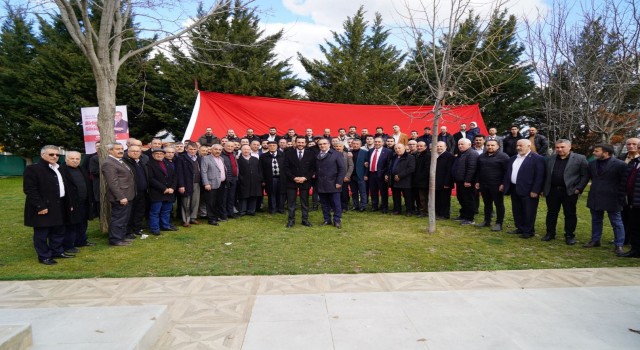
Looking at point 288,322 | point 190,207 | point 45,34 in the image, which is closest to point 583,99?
point 190,207

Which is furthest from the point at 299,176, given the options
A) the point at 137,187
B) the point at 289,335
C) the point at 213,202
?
the point at 289,335

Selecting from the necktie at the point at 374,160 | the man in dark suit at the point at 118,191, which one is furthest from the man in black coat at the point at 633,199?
the man in dark suit at the point at 118,191

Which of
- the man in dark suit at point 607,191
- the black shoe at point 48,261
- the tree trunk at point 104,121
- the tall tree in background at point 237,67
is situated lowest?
the black shoe at point 48,261

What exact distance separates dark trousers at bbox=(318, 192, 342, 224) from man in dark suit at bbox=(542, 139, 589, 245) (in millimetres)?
3676

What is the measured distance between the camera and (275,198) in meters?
9.55

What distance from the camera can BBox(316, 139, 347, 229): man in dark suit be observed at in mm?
7730

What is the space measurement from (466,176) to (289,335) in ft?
19.5

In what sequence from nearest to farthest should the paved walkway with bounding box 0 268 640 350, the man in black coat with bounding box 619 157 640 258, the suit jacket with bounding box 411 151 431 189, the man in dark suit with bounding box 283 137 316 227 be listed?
1. the paved walkway with bounding box 0 268 640 350
2. the man in black coat with bounding box 619 157 640 258
3. the man in dark suit with bounding box 283 137 316 227
4. the suit jacket with bounding box 411 151 431 189

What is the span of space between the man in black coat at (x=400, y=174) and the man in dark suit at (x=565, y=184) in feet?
9.22

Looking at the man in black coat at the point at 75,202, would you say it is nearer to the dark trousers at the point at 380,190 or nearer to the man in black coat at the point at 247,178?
the man in black coat at the point at 247,178

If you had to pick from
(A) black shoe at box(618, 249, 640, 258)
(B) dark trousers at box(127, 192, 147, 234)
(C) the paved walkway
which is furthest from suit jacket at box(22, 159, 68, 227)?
(A) black shoe at box(618, 249, 640, 258)

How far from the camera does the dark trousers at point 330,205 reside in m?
7.76

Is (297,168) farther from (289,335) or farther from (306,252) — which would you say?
(289,335)

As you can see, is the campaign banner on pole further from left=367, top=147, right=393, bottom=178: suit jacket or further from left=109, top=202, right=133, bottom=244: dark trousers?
left=367, top=147, right=393, bottom=178: suit jacket
